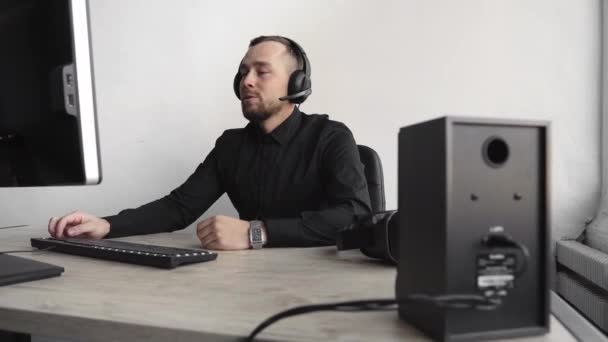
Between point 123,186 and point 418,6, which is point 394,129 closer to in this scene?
point 418,6

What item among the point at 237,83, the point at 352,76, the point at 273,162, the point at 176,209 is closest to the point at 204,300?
the point at 176,209

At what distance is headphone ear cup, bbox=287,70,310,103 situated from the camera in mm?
1567

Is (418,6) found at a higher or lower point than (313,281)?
higher

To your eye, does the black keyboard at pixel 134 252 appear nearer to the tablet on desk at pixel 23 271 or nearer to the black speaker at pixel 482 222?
the tablet on desk at pixel 23 271

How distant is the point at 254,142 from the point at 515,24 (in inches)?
43.7

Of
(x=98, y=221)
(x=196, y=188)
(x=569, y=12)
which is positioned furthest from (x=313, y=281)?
(x=569, y=12)

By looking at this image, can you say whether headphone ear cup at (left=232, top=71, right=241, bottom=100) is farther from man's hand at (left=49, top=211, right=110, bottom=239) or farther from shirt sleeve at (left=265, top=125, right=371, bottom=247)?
man's hand at (left=49, top=211, right=110, bottom=239)

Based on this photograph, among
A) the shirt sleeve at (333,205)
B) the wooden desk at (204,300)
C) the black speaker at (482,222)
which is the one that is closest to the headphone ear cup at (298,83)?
the shirt sleeve at (333,205)

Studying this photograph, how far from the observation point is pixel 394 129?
189cm

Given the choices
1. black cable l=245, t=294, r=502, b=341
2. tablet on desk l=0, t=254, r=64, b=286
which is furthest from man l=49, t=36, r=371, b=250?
black cable l=245, t=294, r=502, b=341

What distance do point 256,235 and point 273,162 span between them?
24.3 inches

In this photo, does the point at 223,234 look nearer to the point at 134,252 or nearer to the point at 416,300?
the point at 134,252

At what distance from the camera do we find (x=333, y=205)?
50.5 inches

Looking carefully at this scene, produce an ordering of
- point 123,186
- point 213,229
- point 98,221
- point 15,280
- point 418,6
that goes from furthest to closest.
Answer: point 123,186 < point 418,6 < point 98,221 < point 213,229 < point 15,280
